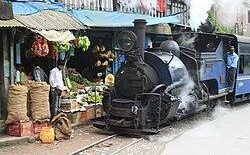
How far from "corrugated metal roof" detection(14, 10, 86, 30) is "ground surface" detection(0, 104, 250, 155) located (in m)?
2.69

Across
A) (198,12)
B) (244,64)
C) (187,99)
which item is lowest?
(187,99)

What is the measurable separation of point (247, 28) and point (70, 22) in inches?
1300

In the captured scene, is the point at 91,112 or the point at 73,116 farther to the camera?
the point at 91,112

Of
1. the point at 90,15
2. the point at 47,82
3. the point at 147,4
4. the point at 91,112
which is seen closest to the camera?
the point at 47,82

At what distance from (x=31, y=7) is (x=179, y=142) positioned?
5037 millimetres

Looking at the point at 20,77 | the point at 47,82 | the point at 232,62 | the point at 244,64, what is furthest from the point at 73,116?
the point at 244,64

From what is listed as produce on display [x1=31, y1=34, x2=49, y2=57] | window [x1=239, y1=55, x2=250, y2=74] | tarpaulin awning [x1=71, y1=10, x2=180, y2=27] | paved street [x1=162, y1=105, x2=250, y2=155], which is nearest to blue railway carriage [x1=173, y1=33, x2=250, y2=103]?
window [x1=239, y1=55, x2=250, y2=74]

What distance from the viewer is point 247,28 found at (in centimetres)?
4231

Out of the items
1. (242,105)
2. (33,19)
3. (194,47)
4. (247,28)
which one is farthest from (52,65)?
(247,28)

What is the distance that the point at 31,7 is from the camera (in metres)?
11.6

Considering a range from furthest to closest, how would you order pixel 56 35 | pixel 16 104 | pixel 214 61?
pixel 214 61 < pixel 56 35 < pixel 16 104

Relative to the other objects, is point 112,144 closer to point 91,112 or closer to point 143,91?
point 143,91

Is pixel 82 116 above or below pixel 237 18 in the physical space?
below

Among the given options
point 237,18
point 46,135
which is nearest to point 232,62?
point 46,135
